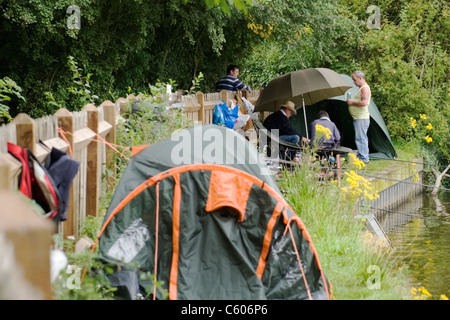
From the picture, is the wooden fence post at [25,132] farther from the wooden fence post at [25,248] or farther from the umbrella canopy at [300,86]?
the umbrella canopy at [300,86]

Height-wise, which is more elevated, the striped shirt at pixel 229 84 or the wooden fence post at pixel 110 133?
the striped shirt at pixel 229 84

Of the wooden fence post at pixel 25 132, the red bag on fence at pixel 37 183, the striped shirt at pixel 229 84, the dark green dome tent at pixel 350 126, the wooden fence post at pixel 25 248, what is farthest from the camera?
the dark green dome tent at pixel 350 126

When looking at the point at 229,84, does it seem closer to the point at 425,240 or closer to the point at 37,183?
the point at 425,240

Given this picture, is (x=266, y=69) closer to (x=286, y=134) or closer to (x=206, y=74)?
(x=206, y=74)

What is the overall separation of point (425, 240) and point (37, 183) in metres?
8.47

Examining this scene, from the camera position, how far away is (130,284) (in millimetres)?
4551

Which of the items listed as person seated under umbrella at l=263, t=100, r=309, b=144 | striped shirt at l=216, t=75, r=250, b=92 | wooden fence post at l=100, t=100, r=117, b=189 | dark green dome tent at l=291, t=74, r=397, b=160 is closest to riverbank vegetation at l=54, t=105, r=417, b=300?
wooden fence post at l=100, t=100, r=117, b=189

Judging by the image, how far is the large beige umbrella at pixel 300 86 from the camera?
12055 mm

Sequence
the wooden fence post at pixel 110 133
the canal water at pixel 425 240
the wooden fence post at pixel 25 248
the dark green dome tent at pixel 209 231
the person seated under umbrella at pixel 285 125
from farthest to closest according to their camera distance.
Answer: the person seated under umbrella at pixel 285 125 → the canal water at pixel 425 240 → the wooden fence post at pixel 110 133 → the dark green dome tent at pixel 209 231 → the wooden fence post at pixel 25 248

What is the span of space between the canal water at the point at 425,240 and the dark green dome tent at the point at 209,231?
7.73 feet

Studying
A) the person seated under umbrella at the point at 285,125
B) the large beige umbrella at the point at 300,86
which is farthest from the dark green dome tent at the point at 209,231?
the large beige umbrella at the point at 300,86

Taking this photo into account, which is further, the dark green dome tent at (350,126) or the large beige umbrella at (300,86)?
the dark green dome tent at (350,126)

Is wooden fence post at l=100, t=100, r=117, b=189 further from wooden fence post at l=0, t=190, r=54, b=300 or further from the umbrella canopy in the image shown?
the umbrella canopy

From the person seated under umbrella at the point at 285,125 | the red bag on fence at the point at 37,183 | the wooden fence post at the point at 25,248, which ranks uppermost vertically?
the person seated under umbrella at the point at 285,125
